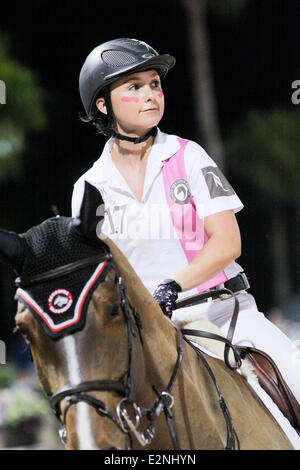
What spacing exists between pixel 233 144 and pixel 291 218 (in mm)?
1629

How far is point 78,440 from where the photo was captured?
1862 mm

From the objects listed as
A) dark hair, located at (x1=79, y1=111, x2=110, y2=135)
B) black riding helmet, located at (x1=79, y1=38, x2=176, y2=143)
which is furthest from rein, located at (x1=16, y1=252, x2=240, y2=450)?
dark hair, located at (x1=79, y1=111, x2=110, y2=135)

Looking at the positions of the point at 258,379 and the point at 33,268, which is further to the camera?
the point at 258,379

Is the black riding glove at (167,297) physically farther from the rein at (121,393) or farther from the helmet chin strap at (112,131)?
the helmet chin strap at (112,131)

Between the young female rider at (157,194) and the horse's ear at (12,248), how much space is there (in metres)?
0.91

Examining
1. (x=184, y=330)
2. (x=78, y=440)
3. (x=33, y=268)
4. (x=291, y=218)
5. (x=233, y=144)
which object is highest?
(x=33, y=268)

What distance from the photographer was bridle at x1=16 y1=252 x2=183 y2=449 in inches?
74.8

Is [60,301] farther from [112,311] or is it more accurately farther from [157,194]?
[157,194]

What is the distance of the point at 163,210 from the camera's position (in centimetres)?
298

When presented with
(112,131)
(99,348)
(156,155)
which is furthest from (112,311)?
(112,131)

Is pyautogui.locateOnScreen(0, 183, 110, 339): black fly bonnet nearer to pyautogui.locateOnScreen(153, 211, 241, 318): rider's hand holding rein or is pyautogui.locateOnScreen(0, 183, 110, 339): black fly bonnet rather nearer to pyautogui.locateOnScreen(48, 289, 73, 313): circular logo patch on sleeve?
pyautogui.locateOnScreen(48, 289, 73, 313): circular logo patch on sleeve

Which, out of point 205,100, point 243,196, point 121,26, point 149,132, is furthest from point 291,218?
point 149,132

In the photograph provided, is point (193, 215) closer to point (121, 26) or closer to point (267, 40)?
point (121, 26)

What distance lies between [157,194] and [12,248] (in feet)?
3.55
